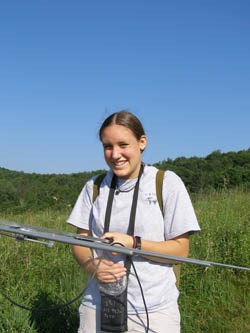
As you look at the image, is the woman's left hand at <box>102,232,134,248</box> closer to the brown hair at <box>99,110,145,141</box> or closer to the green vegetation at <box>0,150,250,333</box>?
the brown hair at <box>99,110,145,141</box>

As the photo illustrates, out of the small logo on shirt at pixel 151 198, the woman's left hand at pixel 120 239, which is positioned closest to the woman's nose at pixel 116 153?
the small logo on shirt at pixel 151 198

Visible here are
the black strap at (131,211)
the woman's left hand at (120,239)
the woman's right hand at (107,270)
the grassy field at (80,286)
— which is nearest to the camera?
the woman's left hand at (120,239)

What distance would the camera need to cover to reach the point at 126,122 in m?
2.11

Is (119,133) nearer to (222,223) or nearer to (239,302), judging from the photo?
(239,302)

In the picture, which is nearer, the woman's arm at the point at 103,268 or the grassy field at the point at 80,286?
the woman's arm at the point at 103,268

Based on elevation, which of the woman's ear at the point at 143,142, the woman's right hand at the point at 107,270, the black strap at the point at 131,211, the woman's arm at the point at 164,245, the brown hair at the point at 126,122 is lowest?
the woman's right hand at the point at 107,270

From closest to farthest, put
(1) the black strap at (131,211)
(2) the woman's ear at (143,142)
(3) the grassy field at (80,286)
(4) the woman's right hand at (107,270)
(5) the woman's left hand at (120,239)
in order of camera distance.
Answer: (5) the woman's left hand at (120,239)
(4) the woman's right hand at (107,270)
(1) the black strap at (131,211)
(2) the woman's ear at (143,142)
(3) the grassy field at (80,286)

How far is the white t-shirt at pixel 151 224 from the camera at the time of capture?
6.53 feet

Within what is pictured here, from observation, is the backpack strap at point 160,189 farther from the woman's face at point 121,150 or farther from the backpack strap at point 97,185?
the backpack strap at point 97,185

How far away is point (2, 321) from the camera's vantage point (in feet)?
10.2

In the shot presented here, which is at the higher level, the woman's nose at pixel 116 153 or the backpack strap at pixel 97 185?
the woman's nose at pixel 116 153

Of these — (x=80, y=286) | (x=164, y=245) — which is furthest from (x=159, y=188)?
(x=80, y=286)

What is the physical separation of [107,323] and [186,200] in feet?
2.34

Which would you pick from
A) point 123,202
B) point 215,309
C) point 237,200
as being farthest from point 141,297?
point 237,200
